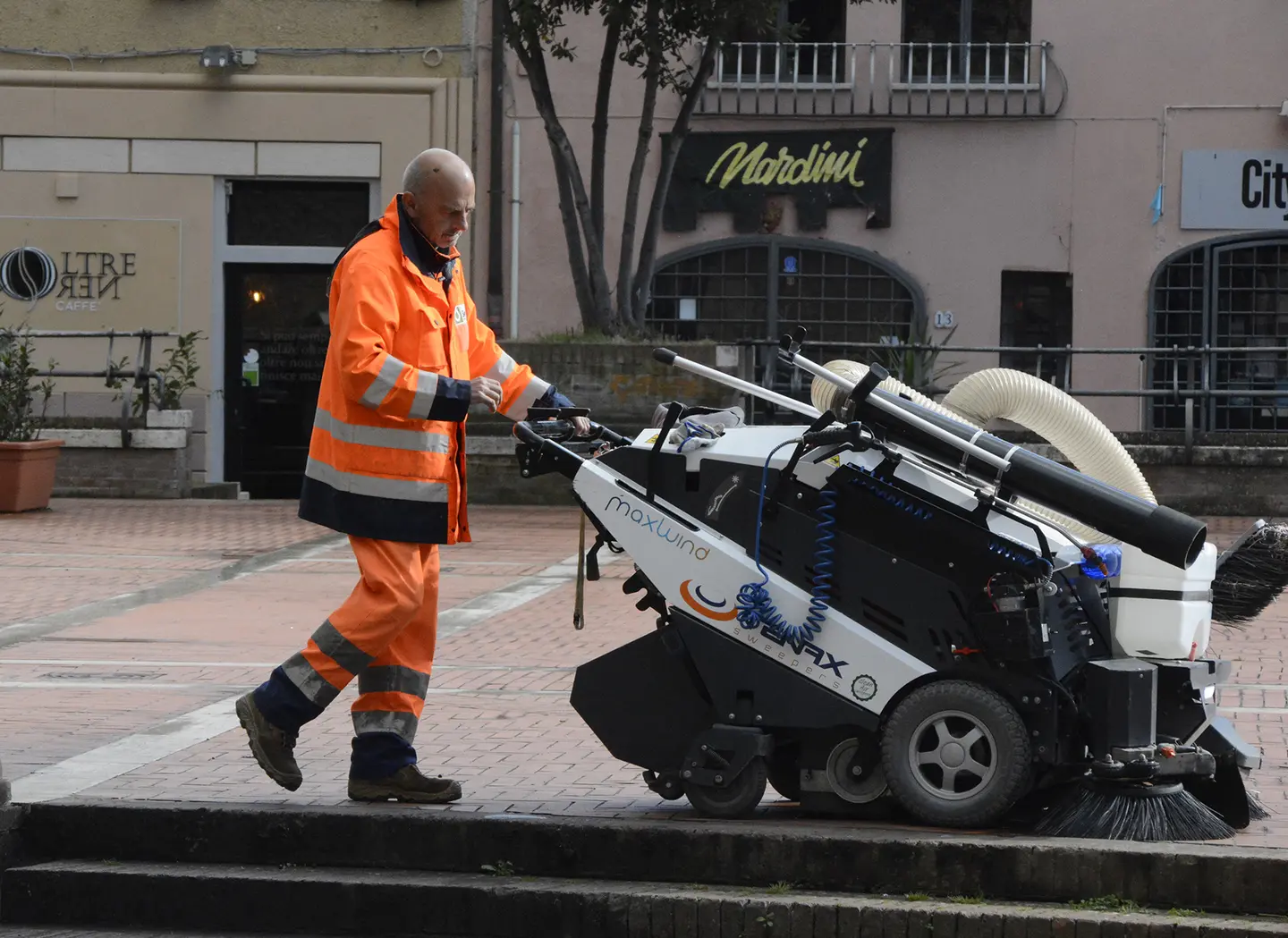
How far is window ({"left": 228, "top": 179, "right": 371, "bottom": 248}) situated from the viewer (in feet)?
67.1

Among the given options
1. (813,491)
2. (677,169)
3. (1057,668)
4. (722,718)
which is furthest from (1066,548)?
(677,169)

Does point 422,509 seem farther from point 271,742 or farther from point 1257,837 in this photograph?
point 1257,837

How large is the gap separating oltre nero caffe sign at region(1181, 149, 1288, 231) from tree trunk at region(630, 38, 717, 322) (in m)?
6.30

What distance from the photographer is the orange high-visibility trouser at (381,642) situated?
200 inches

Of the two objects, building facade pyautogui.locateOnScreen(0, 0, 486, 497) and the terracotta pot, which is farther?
building facade pyautogui.locateOnScreen(0, 0, 486, 497)

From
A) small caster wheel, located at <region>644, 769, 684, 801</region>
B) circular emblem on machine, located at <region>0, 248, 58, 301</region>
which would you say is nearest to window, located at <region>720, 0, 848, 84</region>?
circular emblem on machine, located at <region>0, 248, 58, 301</region>

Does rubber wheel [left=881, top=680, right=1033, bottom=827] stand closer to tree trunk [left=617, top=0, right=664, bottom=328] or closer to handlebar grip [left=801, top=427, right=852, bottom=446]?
handlebar grip [left=801, top=427, right=852, bottom=446]

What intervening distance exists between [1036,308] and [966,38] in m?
3.07

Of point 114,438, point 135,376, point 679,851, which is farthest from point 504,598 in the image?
point 135,376

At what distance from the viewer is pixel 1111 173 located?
20.6 m

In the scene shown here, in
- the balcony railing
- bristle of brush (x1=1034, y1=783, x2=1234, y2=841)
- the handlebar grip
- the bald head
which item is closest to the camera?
bristle of brush (x1=1034, y1=783, x2=1234, y2=841)

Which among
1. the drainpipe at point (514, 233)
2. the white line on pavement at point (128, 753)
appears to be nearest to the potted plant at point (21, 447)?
the drainpipe at point (514, 233)

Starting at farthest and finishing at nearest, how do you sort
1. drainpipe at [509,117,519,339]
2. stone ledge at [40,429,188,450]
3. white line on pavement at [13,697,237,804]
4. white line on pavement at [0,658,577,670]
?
drainpipe at [509,117,519,339] → stone ledge at [40,429,188,450] → white line on pavement at [0,658,577,670] → white line on pavement at [13,697,237,804]

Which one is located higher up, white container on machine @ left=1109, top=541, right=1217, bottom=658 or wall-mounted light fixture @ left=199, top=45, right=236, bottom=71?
wall-mounted light fixture @ left=199, top=45, right=236, bottom=71
